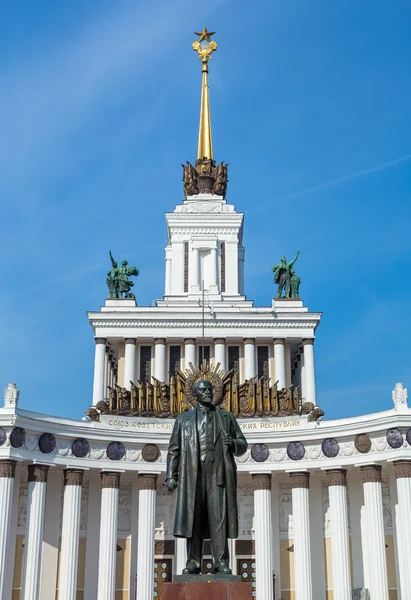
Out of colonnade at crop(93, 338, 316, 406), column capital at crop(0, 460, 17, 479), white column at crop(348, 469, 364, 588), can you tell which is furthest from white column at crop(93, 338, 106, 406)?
white column at crop(348, 469, 364, 588)

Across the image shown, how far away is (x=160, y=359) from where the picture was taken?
55562 mm

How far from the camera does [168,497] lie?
148 feet

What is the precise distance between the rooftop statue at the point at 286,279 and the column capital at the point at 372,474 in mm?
20663

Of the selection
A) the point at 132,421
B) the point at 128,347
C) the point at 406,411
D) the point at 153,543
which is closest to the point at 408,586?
the point at 406,411

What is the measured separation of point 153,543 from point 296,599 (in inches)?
307

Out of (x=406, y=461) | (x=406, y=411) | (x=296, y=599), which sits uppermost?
(x=406, y=411)

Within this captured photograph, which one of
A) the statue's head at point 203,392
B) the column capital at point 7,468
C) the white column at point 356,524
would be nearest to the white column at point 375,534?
the white column at point 356,524

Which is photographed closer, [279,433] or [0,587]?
[0,587]

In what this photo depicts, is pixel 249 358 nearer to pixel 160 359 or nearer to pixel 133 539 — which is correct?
pixel 160 359

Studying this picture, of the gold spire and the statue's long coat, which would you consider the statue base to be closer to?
the statue's long coat

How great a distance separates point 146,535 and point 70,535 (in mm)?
3959

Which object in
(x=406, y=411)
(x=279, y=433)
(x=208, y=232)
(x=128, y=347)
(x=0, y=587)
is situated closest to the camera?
(x=0, y=587)

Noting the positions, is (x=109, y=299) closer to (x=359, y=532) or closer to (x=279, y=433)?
(x=279, y=433)

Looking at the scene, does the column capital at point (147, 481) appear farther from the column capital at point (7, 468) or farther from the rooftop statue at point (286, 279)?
the rooftop statue at point (286, 279)
